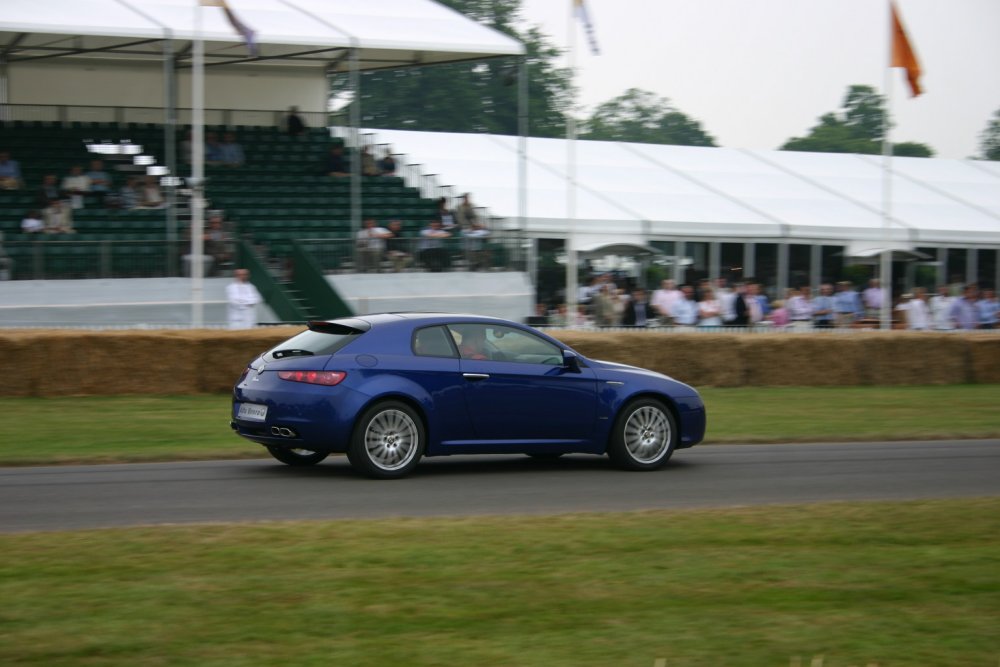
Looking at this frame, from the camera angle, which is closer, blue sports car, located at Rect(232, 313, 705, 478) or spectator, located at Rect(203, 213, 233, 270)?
blue sports car, located at Rect(232, 313, 705, 478)

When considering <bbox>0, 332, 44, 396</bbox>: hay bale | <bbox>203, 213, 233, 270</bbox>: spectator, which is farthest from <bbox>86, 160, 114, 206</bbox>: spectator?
<bbox>0, 332, 44, 396</bbox>: hay bale

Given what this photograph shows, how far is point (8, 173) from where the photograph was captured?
2552cm

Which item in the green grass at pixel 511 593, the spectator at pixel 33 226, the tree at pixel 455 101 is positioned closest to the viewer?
the green grass at pixel 511 593

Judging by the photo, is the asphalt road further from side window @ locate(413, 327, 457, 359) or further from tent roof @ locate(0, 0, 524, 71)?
tent roof @ locate(0, 0, 524, 71)

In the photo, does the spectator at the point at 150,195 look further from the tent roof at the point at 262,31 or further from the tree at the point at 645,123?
the tree at the point at 645,123

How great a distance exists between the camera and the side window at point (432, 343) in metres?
11.1

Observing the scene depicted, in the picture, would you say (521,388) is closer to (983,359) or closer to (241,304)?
(241,304)

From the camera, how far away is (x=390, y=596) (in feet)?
21.3

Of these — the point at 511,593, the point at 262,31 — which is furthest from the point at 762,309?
the point at 511,593

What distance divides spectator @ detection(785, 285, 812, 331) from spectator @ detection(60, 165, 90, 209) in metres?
14.0

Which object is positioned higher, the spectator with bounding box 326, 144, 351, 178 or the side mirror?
the spectator with bounding box 326, 144, 351, 178

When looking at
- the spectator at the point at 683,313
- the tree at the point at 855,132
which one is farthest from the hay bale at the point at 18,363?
the tree at the point at 855,132

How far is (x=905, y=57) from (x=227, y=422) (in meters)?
18.4

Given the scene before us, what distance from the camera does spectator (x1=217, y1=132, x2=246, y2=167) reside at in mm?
28750
